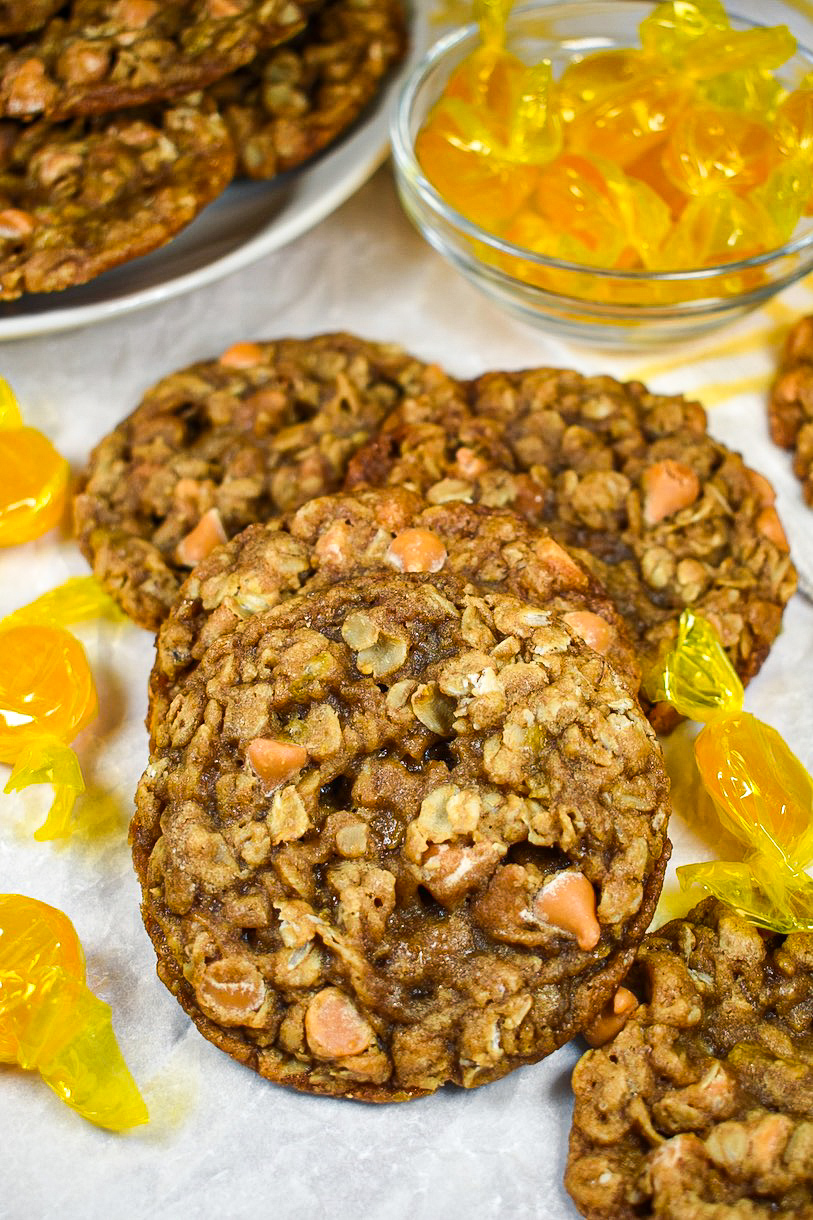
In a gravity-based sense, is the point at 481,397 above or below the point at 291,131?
below

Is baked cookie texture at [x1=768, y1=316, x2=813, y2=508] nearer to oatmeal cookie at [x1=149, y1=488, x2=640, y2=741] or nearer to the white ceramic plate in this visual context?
oatmeal cookie at [x1=149, y1=488, x2=640, y2=741]

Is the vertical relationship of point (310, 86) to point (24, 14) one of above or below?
below

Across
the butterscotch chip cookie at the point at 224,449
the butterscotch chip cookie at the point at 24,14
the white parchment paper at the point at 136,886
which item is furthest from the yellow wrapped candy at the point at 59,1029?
the butterscotch chip cookie at the point at 24,14

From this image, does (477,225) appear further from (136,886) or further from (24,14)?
(136,886)

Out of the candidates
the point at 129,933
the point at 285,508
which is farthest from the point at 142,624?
the point at 129,933

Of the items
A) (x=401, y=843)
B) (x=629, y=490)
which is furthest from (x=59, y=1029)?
(x=629, y=490)

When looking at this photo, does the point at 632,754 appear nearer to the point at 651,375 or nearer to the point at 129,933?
the point at 129,933

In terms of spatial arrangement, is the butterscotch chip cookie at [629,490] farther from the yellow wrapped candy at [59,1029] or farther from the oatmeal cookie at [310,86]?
the yellow wrapped candy at [59,1029]
